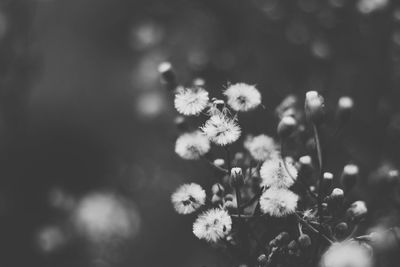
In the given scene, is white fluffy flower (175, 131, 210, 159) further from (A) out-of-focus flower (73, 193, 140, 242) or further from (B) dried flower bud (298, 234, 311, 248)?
(A) out-of-focus flower (73, 193, 140, 242)

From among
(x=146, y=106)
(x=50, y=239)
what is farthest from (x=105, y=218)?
(x=146, y=106)

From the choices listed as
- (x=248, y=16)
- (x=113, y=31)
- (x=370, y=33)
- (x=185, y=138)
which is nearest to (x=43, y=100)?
(x=113, y=31)

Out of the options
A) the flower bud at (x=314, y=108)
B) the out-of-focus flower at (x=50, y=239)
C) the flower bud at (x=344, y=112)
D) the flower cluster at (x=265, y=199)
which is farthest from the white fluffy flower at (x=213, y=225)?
the out-of-focus flower at (x=50, y=239)

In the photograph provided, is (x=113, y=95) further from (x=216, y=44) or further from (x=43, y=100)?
(x=216, y=44)

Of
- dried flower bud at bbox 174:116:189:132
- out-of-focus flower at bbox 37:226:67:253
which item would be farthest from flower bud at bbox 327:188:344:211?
out-of-focus flower at bbox 37:226:67:253

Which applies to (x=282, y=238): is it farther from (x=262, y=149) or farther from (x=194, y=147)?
(x=194, y=147)
